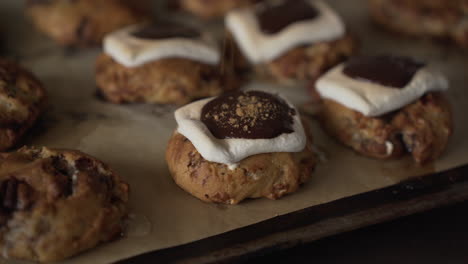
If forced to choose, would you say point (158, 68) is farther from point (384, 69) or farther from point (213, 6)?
point (384, 69)

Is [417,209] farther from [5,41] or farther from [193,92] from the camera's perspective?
[5,41]

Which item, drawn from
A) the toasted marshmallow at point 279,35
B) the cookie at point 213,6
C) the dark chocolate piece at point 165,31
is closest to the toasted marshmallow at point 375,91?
the toasted marshmallow at point 279,35

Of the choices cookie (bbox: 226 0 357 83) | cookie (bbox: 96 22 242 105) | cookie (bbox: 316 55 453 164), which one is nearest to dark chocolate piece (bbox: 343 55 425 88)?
cookie (bbox: 316 55 453 164)

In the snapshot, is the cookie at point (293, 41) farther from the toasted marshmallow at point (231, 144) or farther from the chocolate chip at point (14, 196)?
the chocolate chip at point (14, 196)

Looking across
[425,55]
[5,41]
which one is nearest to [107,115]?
[5,41]

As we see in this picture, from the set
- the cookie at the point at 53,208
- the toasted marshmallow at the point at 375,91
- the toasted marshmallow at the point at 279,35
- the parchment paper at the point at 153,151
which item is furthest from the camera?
the toasted marshmallow at the point at 279,35

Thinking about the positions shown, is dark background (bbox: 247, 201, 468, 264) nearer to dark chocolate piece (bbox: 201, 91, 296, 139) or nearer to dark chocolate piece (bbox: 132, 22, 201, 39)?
dark chocolate piece (bbox: 201, 91, 296, 139)

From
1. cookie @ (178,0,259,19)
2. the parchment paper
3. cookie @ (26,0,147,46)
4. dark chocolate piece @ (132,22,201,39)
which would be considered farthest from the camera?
cookie @ (178,0,259,19)

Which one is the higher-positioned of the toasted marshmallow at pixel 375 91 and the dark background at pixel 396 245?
the toasted marshmallow at pixel 375 91
